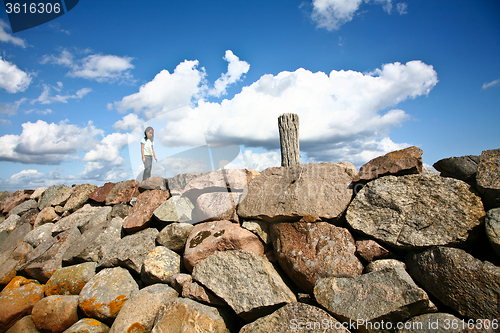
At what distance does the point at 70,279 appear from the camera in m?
5.47

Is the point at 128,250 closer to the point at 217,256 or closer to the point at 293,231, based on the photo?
the point at 217,256

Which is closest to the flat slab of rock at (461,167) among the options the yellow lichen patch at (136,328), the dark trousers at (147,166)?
the yellow lichen patch at (136,328)

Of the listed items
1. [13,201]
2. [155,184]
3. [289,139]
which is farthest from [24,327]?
[13,201]

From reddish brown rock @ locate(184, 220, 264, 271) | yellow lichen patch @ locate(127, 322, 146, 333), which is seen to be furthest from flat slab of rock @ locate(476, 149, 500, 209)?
yellow lichen patch @ locate(127, 322, 146, 333)

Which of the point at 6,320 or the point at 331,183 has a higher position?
the point at 331,183

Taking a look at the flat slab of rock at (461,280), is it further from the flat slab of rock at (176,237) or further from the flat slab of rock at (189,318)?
the flat slab of rock at (176,237)

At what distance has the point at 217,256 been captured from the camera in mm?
4066

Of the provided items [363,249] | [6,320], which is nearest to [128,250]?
[6,320]

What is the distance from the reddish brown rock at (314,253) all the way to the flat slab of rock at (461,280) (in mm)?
778

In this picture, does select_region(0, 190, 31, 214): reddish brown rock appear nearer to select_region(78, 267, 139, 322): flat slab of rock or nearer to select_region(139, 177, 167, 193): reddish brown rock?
select_region(139, 177, 167, 193): reddish brown rock

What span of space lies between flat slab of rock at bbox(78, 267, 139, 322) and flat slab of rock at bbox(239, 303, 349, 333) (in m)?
2.72

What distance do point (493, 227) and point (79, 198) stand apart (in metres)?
9.69

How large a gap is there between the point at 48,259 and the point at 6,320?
1.40m

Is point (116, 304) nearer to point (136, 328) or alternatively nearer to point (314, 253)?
point (136, 328)
